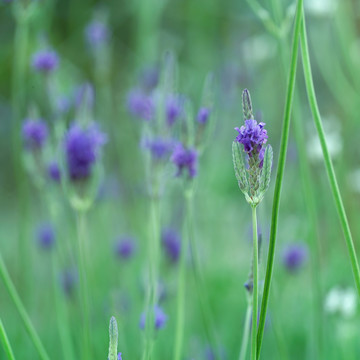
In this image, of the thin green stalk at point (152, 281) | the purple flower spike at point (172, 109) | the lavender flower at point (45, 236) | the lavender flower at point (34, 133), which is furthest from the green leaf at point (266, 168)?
the lavender flower at point (45, 236)

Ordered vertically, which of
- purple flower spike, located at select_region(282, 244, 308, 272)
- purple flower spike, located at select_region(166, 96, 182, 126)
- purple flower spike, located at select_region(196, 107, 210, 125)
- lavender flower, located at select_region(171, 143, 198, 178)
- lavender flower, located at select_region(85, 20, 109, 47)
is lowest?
purple flower spike, located at select_region(282, 244, 308, 272)

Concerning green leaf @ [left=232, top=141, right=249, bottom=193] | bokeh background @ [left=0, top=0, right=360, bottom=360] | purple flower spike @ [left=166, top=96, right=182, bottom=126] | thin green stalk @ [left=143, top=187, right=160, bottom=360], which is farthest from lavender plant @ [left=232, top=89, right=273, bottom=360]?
purple flower spike @ [left=166, top=96, right=182, bottom=126]

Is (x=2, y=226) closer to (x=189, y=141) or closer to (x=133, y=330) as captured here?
(x=133, y=330)

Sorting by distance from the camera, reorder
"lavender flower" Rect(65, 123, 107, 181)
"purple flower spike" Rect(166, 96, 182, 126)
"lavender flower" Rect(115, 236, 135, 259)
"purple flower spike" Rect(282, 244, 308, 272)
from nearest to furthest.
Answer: "lavender flower" Rect(65, 123, 107, 181) < "purple flower spike" Rect(166, 96, 182, 126) < "purple flower spike" Rect(282, 244, 308, 272) < "lavender flower" Rect(115, 236, 135, 259)

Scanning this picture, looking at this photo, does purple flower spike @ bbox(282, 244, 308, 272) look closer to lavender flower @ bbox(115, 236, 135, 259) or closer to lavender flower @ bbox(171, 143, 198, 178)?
lavender flower @ bbox(115, 236, 135, 259)

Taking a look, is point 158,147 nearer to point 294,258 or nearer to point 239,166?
point 239,166

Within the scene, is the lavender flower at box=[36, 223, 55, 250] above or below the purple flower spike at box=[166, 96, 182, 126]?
above

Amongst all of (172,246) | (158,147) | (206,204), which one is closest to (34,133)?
(158,147)
